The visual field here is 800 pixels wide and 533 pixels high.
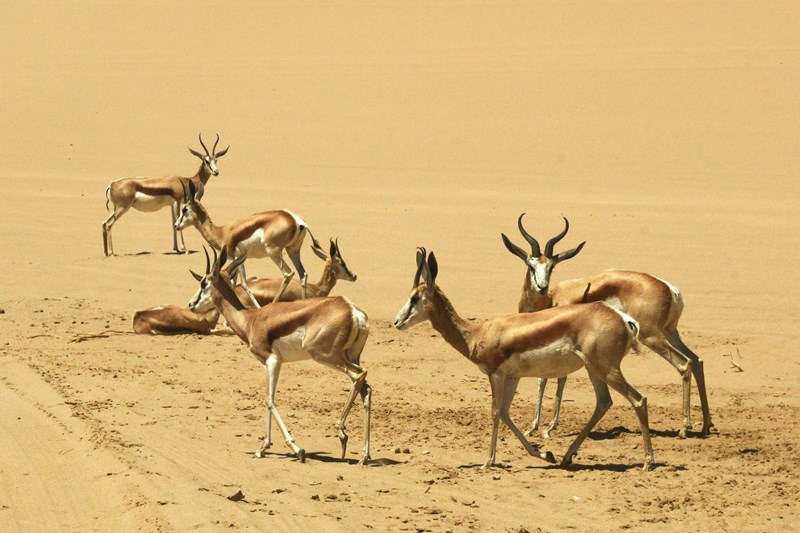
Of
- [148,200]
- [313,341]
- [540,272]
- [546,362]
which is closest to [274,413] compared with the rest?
[313,341]

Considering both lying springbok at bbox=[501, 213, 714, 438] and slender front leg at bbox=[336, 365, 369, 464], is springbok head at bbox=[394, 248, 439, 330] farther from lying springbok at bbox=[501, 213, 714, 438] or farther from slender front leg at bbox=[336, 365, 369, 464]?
lying springbok at bbox=[501, 213, 714, 438]

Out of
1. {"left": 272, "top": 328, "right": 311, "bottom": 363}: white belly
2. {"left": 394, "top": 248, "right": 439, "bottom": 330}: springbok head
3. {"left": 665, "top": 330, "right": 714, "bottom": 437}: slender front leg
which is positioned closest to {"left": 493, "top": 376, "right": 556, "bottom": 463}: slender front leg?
{"left": 394, "top": 248, "right": 439, "bottom": 330}: springbok head

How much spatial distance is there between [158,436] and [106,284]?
1050 cm

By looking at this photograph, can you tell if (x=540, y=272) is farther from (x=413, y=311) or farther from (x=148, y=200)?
(x=148, y=200)

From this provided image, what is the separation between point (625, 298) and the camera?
13.2 meters

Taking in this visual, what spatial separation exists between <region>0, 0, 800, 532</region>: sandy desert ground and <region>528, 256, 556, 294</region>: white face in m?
1.53

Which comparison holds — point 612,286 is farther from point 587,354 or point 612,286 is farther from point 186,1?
point 186,1

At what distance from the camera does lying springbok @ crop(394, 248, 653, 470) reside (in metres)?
11.1

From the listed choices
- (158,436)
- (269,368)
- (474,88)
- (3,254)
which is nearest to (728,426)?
(269,368)

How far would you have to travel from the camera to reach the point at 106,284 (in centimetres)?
2208

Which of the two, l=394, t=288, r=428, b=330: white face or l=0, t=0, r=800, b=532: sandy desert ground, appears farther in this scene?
l=394, t=288, r=428, b=330: white face

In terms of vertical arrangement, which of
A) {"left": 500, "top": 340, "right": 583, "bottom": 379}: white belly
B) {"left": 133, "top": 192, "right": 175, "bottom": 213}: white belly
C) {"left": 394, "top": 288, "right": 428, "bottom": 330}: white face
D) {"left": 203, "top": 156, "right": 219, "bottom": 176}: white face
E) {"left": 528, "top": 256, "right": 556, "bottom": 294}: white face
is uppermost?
{"left": 203, "top": 156, "right": 219, "bottom": 176}: white face

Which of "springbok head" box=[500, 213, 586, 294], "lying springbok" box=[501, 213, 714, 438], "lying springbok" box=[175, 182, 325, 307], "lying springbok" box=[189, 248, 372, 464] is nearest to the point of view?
"lying springbok" box=[189, 248, 372, 464]

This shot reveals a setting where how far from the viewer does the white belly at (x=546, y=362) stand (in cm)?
1121
